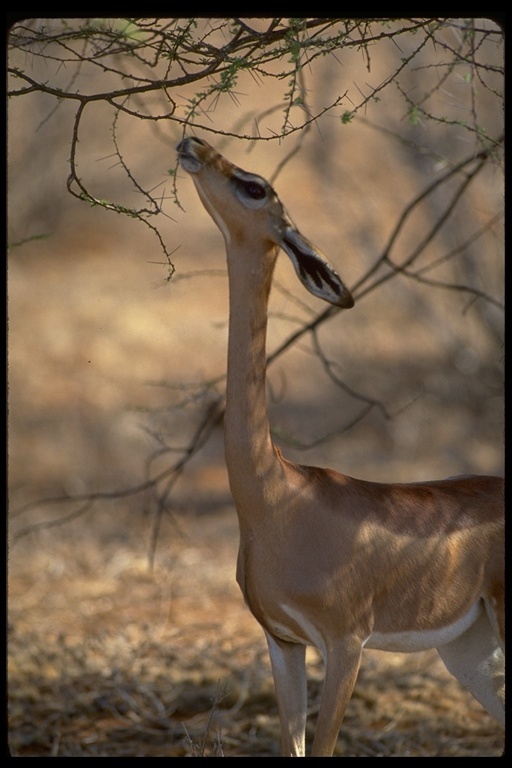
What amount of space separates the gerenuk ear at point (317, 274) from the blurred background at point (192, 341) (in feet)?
5.92

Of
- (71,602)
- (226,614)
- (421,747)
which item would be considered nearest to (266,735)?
(421,747)

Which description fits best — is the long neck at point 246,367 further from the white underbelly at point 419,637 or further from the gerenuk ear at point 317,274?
the white underbelly at point 419,637

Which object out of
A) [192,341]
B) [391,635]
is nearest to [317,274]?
[391,635]

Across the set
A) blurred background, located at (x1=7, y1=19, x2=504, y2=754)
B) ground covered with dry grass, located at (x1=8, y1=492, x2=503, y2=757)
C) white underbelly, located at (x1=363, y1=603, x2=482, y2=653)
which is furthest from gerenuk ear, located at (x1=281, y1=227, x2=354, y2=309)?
blurred background, located at (x1=7, y1=19, x2=504, y2=754)

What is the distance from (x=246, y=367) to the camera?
98.1 inches

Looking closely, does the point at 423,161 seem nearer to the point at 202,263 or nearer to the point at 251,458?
the point at 202,263

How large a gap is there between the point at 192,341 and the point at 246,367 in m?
7.64

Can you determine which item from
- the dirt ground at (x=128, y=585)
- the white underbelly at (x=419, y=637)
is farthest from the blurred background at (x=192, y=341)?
the white underbelly at (x=419, y=637)

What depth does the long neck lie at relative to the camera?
98.0 inches

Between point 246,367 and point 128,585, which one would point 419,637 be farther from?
point 128,585

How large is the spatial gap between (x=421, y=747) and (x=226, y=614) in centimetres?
194

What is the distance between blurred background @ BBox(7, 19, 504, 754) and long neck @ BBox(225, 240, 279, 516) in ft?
5.54

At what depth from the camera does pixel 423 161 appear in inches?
335

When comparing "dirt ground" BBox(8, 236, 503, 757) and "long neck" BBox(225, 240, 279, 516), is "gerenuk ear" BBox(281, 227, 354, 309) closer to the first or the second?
"long neck" BBox(225, 240, 279, 516)
